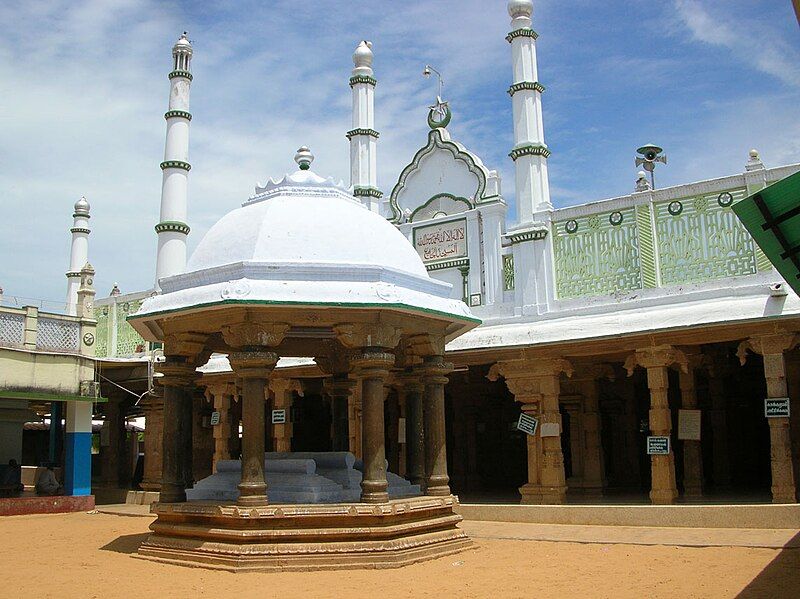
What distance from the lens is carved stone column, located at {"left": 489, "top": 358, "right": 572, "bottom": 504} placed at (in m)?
12.4

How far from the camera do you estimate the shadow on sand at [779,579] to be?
20.3 feet

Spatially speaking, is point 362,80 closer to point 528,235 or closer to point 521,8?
point 521,8

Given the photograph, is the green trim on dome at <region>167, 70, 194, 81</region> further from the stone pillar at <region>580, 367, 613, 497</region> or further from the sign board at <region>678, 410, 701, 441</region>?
the sign board at <region>678, 410, 701, 441</region>

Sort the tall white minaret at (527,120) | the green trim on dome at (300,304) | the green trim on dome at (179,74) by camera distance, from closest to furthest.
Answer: the green trim on dome at (300,304) < the tall white minaret at (527,120) < the green trim on dome at (179,74)

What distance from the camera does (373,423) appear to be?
848 centimetres


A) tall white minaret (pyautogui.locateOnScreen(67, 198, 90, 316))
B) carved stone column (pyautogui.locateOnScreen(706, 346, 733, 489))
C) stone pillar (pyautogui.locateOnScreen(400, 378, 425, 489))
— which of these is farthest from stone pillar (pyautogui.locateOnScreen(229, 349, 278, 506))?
tall white minaret (pyautogui.locateOnScreen(67, 198, 90, 316))

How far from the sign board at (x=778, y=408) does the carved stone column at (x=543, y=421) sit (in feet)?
10.1

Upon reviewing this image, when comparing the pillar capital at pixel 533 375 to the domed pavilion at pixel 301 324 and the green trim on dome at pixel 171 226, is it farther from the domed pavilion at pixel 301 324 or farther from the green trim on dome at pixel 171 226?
the green trim on dome at pixel 171 226

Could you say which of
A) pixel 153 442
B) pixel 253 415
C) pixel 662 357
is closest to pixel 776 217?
pixel 253 415

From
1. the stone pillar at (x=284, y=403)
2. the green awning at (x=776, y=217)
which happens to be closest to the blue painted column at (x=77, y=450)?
the stone pillar at (x=284, y=403)

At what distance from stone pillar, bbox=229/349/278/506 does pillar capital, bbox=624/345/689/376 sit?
5987mm

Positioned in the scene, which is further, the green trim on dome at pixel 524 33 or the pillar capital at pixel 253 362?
the green trim on dome at pixel 524 33

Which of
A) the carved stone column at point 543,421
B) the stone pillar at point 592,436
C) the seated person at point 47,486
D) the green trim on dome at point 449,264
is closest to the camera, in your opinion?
the carved stone column at point 543,421

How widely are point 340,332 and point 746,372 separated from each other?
10584 millimetres
